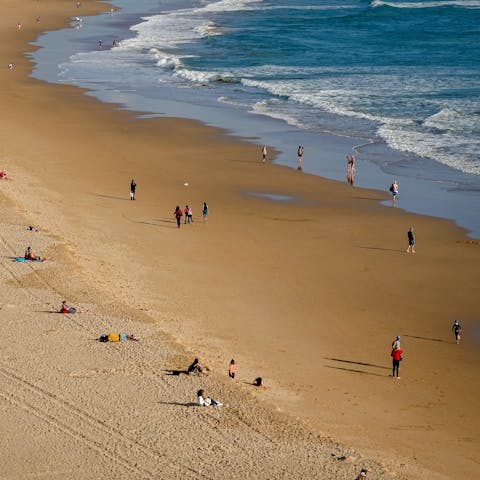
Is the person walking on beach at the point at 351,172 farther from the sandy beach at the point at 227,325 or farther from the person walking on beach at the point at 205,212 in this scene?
the person walking on beach at the point at 205,212

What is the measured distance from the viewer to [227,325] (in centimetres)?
2225

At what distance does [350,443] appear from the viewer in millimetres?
16891

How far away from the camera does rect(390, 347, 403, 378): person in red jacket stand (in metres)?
19.7

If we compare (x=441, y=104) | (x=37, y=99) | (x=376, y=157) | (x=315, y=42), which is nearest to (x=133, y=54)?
(x=315, y=42)

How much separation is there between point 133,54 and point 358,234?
40446mm

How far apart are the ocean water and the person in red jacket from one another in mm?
11206

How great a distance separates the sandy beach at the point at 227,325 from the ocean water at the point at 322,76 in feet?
13.7

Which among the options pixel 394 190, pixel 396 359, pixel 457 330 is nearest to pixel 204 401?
pixel 396 359

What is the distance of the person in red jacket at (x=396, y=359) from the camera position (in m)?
19.7

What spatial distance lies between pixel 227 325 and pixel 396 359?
4.23 m

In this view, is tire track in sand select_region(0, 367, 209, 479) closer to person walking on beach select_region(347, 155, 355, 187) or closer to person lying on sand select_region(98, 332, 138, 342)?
person lying on sand select_region(98, 332, 138, 342)

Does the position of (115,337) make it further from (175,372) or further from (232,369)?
(232,369)

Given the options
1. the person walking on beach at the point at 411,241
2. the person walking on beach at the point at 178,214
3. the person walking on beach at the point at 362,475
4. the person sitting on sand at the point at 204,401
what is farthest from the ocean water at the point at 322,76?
the person walking on beach at the point at 362,475

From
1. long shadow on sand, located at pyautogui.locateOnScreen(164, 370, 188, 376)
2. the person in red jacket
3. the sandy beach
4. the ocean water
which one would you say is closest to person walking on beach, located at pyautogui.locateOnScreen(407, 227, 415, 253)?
the sandy beach
